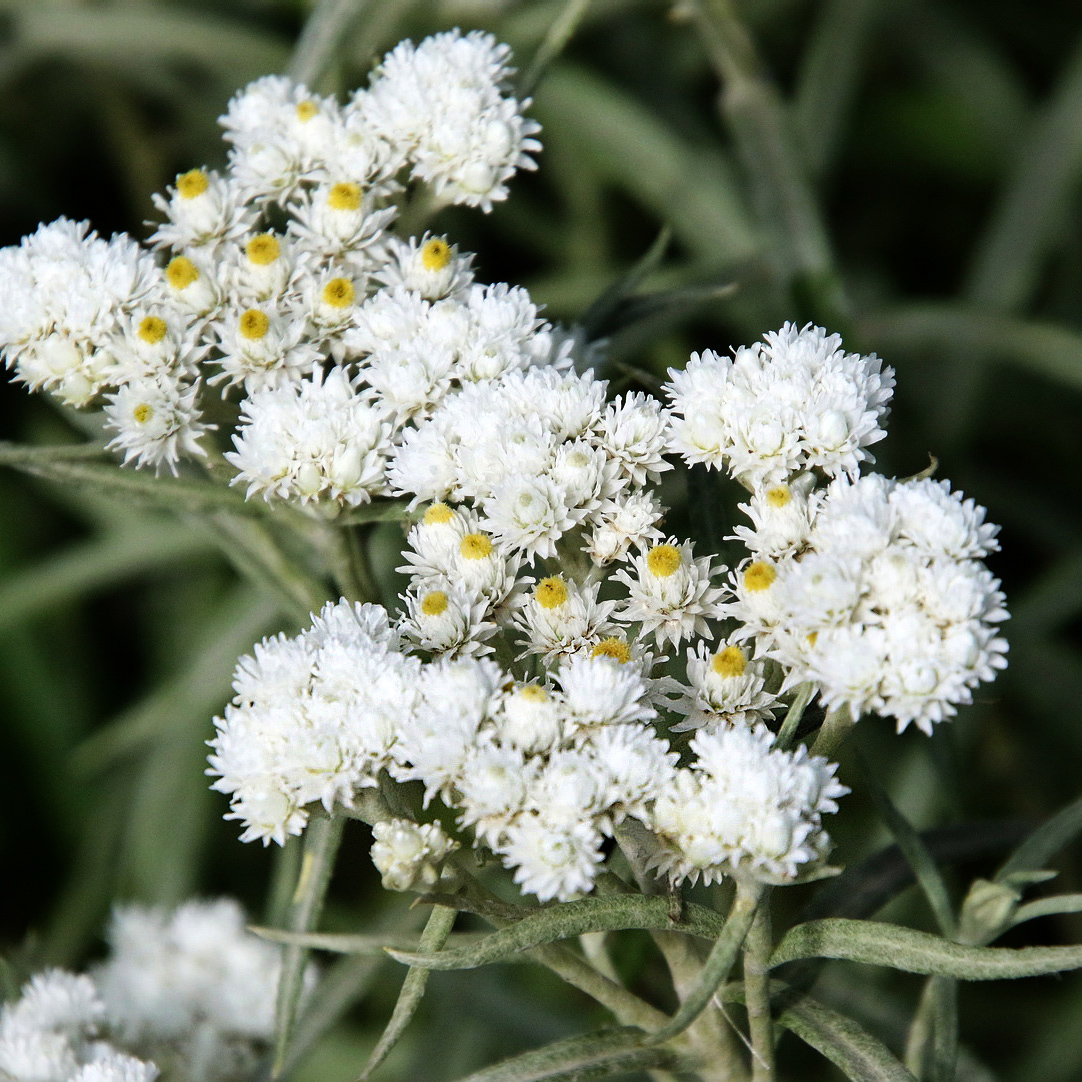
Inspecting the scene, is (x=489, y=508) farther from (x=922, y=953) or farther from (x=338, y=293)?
(x=922, y=953)

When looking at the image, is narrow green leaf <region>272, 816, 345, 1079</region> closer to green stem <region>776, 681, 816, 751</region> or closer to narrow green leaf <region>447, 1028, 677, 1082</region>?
narrow green leaf <region>447, 1028, 677, 1082</region>

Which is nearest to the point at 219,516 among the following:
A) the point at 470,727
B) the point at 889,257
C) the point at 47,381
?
the point at 47,381

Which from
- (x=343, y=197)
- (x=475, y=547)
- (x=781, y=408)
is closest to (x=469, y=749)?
(x=475, y=547)

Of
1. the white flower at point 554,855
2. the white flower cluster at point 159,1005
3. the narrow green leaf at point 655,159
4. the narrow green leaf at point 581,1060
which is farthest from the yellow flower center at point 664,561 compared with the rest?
the narrow green leaf at point 655,159

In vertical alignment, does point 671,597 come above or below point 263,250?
below

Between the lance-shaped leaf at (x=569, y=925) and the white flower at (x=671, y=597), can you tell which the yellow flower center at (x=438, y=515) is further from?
the lance-shaped leaf at (x=569, y=925)

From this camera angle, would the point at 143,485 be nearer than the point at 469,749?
No
